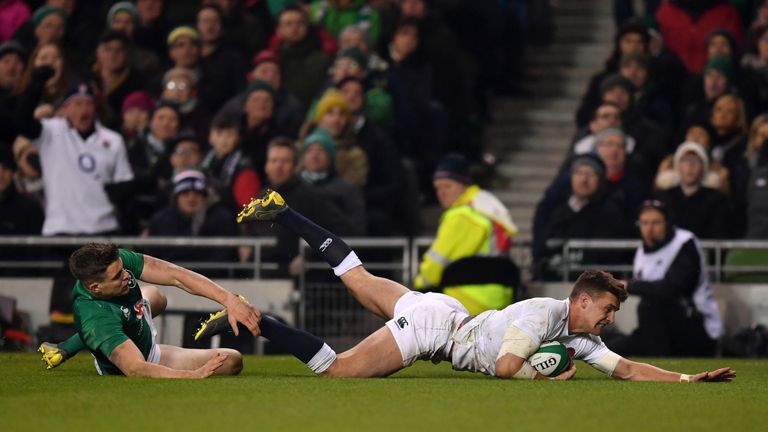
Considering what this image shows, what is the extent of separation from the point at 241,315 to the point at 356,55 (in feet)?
27.2

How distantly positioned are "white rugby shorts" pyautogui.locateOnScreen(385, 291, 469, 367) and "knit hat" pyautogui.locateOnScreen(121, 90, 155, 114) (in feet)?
27.3

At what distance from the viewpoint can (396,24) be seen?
20078 mm

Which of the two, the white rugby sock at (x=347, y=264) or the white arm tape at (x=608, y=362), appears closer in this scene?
the white arm tape at (x=608, y=362)

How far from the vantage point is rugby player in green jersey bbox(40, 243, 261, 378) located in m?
10.9

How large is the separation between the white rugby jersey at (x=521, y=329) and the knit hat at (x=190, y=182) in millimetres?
5935

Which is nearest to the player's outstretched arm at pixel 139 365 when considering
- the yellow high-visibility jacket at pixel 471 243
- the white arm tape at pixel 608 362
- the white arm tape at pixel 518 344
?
the white arm tape at pixel 518 344

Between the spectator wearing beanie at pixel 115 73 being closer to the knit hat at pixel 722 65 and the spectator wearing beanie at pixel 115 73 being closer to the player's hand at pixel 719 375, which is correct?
the knit hat at pixel 722 65

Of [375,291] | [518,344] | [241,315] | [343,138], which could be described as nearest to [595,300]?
[518,344]

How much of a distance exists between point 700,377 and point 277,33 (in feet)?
33.0

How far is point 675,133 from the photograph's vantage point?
18.4 metres

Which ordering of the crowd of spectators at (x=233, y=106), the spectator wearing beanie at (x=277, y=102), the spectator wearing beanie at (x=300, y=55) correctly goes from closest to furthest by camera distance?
the crowd of spectators at (x=233, y=106), the spectator wearing beanie at (x=277, y=102), the spectator wearing beanie at (x=300, y=55)

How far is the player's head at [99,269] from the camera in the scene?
1100cm

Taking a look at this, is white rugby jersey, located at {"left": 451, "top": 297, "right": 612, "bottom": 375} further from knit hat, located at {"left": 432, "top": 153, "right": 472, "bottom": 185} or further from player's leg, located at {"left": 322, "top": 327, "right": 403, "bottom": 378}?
knit hat, located at {"left": 432, "top": 153, "right": 472, "bottom": 185}

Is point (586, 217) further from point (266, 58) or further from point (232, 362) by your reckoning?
point (232, 362)
